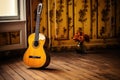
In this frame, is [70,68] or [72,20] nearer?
[70,68]

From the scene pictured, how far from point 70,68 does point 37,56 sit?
52 centimetres

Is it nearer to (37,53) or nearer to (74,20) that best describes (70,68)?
(37,53)

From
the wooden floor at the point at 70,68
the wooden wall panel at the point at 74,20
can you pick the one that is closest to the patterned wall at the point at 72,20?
the wooden wall panel at the point at 74,20

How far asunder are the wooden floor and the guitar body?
0.09 meters

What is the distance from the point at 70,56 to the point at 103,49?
0.96 meters

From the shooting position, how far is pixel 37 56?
148 inches

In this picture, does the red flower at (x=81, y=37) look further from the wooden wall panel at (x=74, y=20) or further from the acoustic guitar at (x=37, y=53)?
the acoustic guitar at (x=37, y=53)

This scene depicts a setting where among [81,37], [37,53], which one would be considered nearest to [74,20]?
[81,37]

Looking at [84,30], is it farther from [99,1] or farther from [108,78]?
[108,78]

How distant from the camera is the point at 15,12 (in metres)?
4.92

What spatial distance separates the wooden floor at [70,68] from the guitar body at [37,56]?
0.09 m

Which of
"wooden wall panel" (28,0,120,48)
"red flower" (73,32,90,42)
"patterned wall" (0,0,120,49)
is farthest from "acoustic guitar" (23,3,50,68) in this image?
"red flower" (73,32,90,42)

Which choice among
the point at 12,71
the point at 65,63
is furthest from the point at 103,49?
the point at 12,71

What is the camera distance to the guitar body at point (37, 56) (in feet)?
12.2
